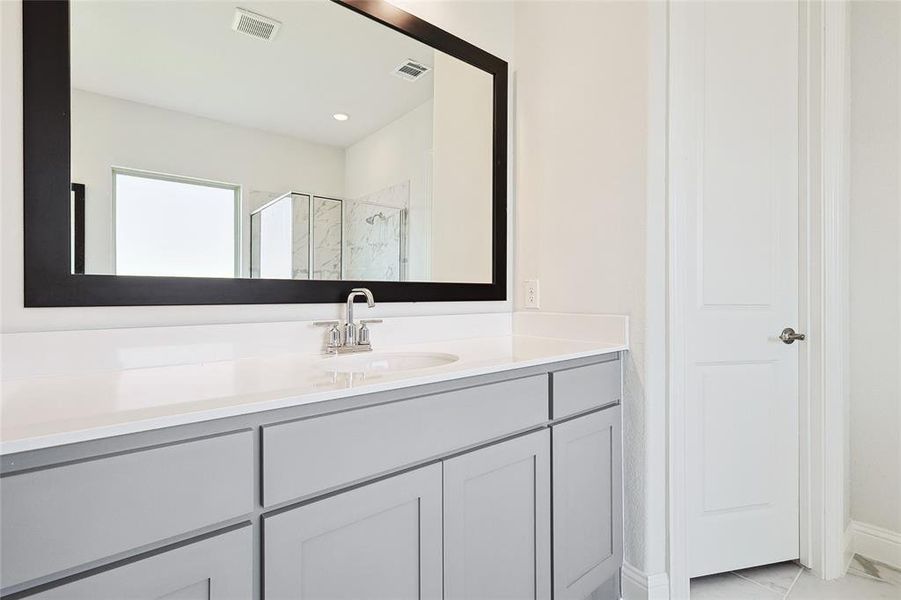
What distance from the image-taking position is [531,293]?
6.17ft

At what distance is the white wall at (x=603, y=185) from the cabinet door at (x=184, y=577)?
49.1 inches

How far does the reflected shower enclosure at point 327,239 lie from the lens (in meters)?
1.31

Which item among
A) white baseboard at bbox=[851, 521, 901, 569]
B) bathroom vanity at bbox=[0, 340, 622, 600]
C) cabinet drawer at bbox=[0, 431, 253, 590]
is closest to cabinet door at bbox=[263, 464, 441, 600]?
bathroom vanity at bbox=[0, 340, 622, 600]

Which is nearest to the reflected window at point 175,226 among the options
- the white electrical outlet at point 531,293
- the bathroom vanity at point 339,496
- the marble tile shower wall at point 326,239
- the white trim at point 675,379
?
the marble tile shower wall at point 326,239

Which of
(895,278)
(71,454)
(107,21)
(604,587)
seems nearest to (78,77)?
(107,21)

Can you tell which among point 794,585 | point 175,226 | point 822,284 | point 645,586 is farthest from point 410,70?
point 794,585

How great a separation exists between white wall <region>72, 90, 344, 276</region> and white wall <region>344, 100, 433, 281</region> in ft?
0.20

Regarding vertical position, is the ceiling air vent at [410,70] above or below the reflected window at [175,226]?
above

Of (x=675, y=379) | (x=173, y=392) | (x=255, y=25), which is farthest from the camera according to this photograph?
(x=675, y=379)

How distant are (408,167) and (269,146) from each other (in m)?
0.49

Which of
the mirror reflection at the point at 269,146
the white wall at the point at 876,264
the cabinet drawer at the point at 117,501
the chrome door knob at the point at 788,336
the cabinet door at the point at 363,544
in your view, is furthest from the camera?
the white wall at the point at 876,264

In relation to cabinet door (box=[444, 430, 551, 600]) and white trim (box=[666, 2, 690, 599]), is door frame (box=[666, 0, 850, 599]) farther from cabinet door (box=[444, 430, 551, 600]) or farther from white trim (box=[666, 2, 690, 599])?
cabinet door (box=[444, 430, 551, 600])

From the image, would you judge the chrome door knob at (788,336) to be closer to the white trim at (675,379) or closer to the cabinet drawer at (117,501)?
the white trim at (675,379)

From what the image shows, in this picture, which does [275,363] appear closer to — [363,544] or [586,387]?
[363,544]
